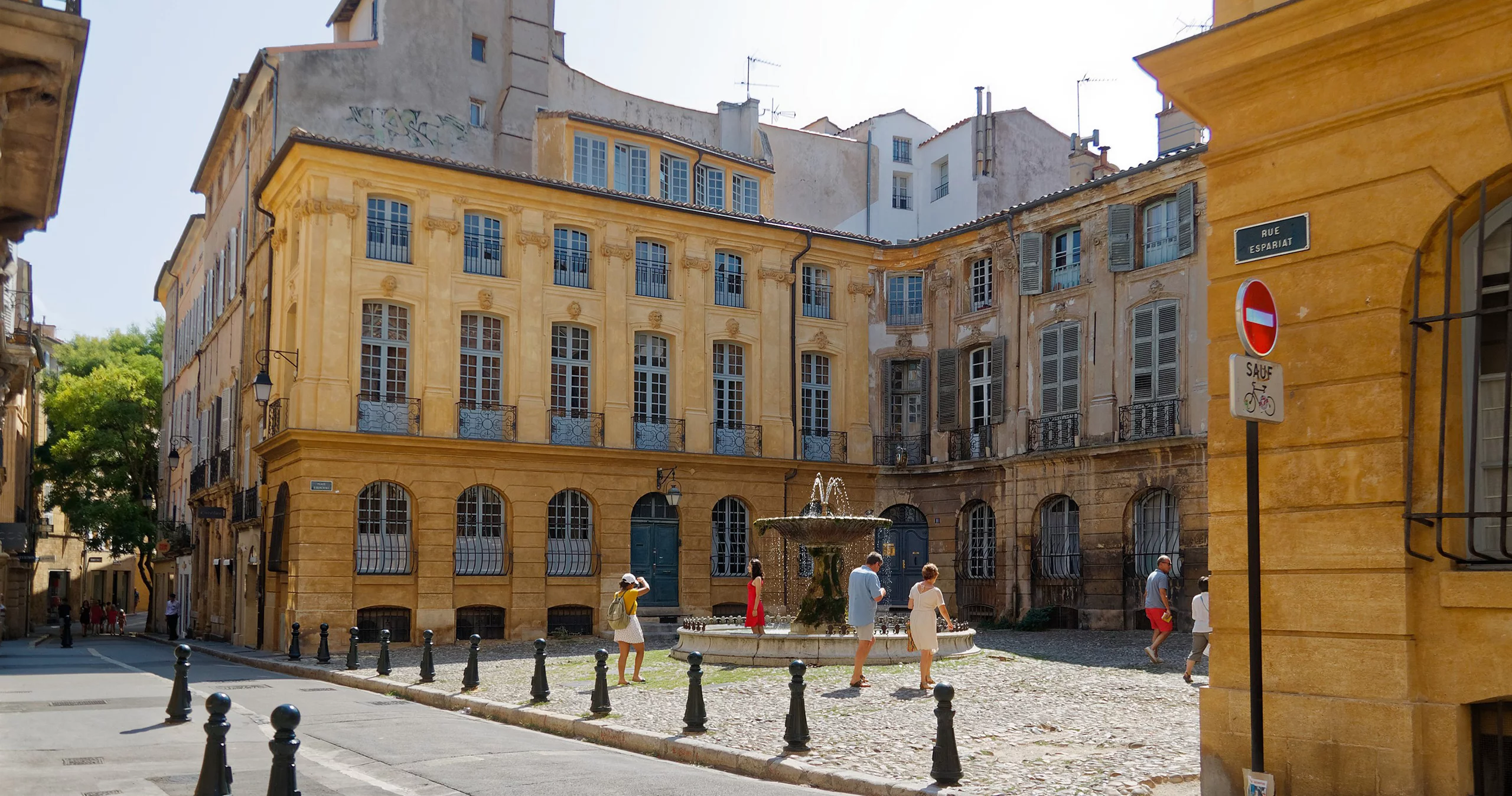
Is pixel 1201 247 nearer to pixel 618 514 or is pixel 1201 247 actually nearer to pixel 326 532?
pixel 618 514

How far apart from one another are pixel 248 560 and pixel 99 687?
41.4 feet

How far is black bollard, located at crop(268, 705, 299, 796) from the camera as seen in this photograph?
6.86 metres

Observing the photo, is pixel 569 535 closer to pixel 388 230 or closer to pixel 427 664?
pixel 388 230

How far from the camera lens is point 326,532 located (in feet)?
84.9

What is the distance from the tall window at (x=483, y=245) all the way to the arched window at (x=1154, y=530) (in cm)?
1415

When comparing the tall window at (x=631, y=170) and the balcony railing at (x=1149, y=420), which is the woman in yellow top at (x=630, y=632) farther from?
the tall window at (x=631, y=170)

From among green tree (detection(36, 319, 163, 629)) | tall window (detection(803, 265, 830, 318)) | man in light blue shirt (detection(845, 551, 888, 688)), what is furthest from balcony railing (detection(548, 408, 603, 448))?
green tree (detection(36, 319, 163, 629))

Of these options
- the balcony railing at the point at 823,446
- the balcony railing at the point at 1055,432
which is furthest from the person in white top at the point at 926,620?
the balcony railing at the point at 823,446

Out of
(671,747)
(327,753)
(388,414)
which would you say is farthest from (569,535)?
(671,747)

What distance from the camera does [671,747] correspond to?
37.7 ft

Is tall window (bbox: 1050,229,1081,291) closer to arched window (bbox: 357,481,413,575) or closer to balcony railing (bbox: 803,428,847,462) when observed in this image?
balcony railing (bbox: 803,428,847,462)

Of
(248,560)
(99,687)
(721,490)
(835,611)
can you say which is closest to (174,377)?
(248,560)

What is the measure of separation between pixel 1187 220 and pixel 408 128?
1780 cm

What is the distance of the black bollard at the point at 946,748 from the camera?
9.12 meters
